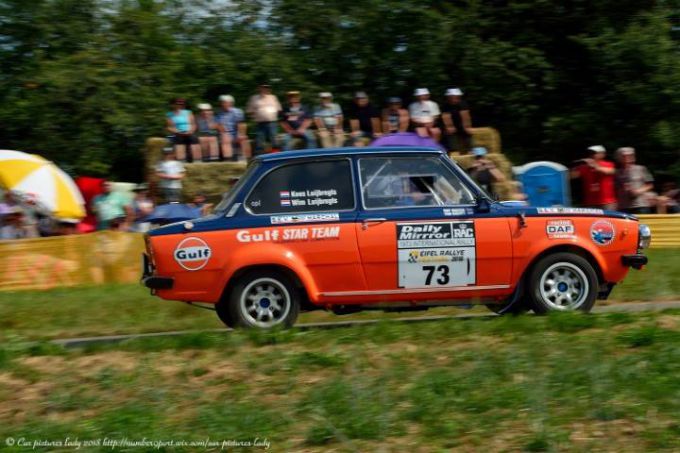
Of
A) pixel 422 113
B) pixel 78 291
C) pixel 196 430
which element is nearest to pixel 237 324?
pixel 196 430

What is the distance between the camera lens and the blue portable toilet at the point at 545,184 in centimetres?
1853

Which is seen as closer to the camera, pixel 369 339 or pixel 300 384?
pixel 300 384

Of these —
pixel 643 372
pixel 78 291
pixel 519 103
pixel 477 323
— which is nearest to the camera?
pixel 643 372

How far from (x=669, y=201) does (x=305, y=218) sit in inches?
380

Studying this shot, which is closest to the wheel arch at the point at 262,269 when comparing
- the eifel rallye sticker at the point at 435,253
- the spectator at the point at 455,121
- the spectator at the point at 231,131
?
the eifel rallye sticker at the point at 435,253

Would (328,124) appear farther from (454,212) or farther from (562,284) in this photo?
(562,284)

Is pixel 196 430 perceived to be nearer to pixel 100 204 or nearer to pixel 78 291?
pixel 78 291

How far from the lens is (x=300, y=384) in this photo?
8039 mm

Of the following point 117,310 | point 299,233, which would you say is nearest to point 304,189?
point 299,233

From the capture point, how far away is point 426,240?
1019 cm

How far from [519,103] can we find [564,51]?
1.66m

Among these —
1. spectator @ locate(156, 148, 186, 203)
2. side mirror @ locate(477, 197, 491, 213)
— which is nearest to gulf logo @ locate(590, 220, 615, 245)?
side mirror @ locate(477, 197, 491, 213)

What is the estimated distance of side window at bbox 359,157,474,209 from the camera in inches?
408

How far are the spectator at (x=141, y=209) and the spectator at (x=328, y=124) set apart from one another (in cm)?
313
